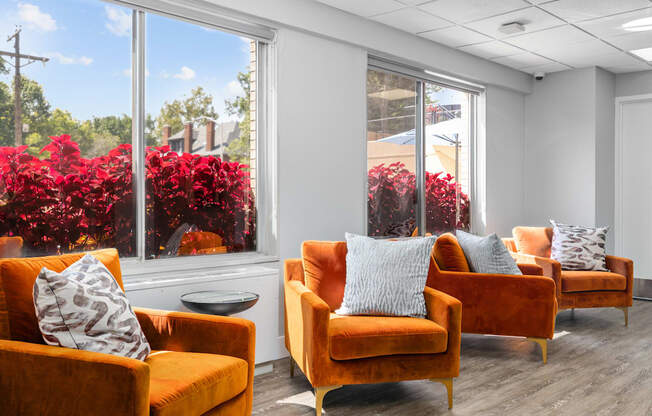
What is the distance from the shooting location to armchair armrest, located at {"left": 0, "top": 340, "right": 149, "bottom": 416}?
1.89 metres

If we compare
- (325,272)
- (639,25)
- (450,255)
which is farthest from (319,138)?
(639,25)

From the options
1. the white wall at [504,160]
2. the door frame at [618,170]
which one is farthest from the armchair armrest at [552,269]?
the door frame at [618,170]

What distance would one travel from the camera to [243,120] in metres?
4.02

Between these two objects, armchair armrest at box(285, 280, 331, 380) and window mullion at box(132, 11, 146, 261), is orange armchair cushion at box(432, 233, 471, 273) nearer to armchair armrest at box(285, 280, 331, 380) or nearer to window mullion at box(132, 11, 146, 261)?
armchair armrest at box(285, 280, 331, 380)

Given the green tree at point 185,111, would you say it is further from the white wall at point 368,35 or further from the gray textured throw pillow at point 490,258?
the gray textured throw pillow at point 490,258

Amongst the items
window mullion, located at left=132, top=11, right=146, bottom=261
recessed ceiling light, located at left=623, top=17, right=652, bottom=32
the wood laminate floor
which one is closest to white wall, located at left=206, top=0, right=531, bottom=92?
window mullion, located at left=132, top=11, right=146, bottom=261

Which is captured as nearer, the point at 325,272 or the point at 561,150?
the point at 325,272

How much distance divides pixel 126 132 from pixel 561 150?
4.97m

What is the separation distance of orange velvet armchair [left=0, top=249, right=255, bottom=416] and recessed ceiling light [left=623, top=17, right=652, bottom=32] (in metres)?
4.16

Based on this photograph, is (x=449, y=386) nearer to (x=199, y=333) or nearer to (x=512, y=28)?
(x=199, y=333)

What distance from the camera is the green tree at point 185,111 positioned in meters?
3.56

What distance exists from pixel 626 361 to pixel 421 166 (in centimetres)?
246

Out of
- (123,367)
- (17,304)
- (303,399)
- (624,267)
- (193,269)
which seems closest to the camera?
(123,367)

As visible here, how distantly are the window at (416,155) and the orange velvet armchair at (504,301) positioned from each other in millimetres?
1104
